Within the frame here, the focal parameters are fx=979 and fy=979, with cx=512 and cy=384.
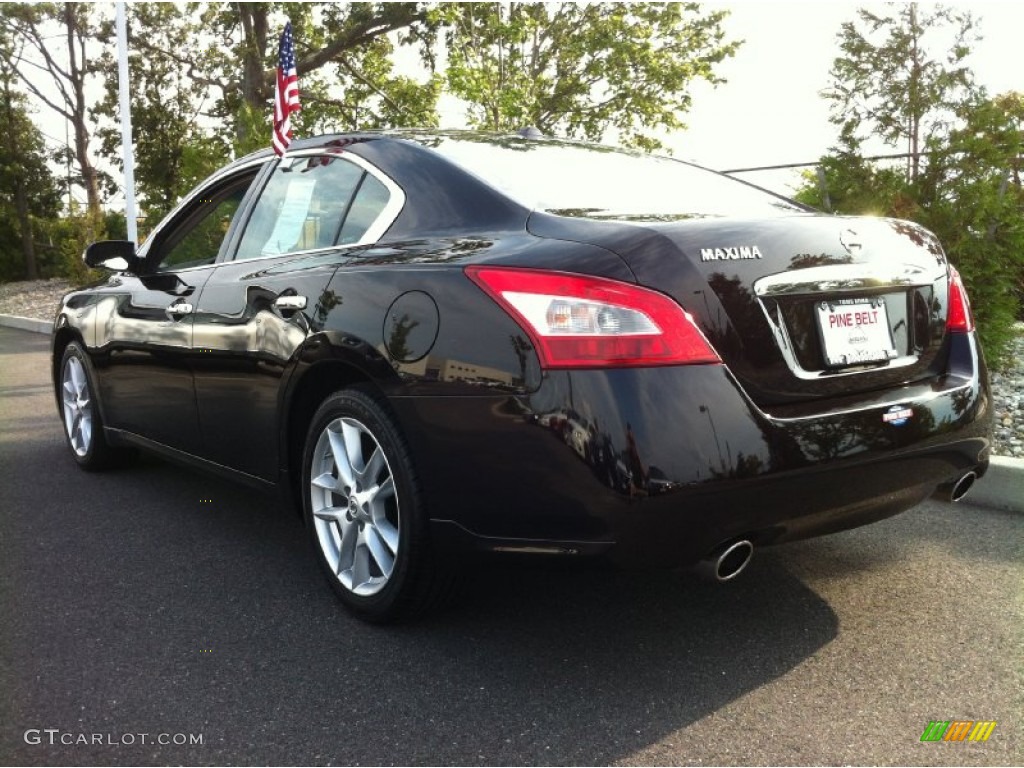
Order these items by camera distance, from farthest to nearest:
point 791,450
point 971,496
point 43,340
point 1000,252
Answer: point 43,340
point 1000,252
point 971,496
point 791,450

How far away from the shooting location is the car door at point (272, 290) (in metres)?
3.31

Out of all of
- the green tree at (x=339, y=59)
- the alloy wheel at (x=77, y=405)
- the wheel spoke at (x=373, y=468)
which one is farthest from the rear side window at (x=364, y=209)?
the green tree at (x=339, y=59)

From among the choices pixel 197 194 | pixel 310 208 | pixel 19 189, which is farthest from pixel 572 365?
pixel 19 189

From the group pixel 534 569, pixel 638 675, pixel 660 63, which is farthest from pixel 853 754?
pixel 660 63

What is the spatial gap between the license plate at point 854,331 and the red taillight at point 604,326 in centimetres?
41

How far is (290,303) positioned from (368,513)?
0.78 metres

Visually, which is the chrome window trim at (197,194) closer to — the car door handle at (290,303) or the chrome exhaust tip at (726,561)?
the car door handle at (290,303)

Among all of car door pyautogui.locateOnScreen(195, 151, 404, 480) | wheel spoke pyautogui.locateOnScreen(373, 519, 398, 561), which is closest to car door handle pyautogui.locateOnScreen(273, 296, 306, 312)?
car door pyautogui.locateOnScreen(195, 151, 404, 480)

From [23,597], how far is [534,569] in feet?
6.37

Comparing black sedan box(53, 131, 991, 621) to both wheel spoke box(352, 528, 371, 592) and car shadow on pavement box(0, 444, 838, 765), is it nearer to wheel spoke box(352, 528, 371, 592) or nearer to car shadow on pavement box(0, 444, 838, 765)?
wheel spoke box(352, 528, 371, 592)

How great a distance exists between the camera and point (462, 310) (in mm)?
2648

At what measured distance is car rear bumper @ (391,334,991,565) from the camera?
239 centimetres

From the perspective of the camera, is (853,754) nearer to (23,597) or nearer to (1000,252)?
(23,597)

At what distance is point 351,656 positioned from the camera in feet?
9.52
